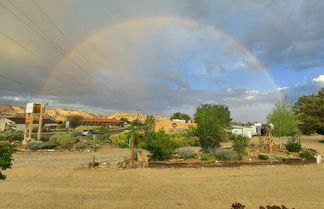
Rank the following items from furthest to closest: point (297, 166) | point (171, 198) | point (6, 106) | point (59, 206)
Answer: point (6, 106)
point (297, 166)
point (171, 198)
point (59, 206)

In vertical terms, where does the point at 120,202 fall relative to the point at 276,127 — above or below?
below

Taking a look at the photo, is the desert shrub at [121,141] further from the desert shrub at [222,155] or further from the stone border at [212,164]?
the desert shrub at [222,155]

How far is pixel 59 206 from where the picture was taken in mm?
8062

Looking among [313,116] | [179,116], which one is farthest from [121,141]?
[179,116]

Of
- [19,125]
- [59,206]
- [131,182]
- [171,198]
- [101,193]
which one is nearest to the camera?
[59,206]

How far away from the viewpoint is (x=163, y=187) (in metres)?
10.5

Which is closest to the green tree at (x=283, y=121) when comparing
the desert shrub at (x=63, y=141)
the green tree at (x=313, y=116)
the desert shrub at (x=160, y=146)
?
the green tree at (x=313, y=116)

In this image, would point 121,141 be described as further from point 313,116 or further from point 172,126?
point 313,116

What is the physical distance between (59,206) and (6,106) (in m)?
248

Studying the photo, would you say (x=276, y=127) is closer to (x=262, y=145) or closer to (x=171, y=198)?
(x=262, y=145)

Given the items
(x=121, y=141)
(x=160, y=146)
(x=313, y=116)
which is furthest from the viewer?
(x=313, y=116)

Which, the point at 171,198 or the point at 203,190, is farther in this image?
the point at 203,190

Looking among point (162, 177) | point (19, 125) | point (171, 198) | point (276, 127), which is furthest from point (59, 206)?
point (19, 125)

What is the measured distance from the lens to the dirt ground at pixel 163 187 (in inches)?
333
